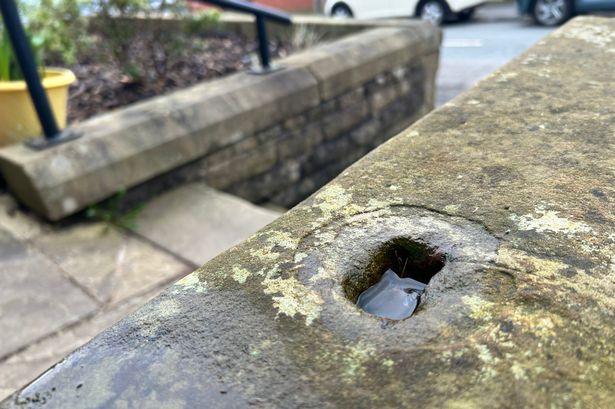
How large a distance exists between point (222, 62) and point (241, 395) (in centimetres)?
401

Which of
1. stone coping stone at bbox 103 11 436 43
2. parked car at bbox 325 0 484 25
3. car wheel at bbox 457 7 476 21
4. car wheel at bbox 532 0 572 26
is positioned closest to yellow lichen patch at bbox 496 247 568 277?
stone coping stone at bbox 103 11 436 43

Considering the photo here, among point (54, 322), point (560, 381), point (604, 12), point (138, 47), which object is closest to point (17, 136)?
point (54, 322)

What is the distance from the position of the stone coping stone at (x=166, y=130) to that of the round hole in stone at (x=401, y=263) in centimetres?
188

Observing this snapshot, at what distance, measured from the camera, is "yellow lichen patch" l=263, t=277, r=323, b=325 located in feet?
2.06

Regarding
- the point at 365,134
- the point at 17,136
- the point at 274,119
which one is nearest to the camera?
the point at 17,136

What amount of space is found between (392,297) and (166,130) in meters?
2.10

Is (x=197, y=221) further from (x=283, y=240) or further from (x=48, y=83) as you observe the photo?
(x=283, y=240)

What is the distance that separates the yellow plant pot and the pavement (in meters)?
0.33

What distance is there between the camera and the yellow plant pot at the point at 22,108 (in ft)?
8.43

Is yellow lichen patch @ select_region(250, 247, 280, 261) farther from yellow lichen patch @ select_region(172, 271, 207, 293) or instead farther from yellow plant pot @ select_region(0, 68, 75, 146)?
yellow plant pot @ select_region(0, 68, 75, 146)

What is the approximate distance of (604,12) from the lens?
8805 mm

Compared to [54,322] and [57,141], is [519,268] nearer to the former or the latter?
[54,322]

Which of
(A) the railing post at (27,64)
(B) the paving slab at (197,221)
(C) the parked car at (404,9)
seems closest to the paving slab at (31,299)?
(B) the paving slab at (197,221)

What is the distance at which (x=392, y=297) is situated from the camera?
2.29 feet
